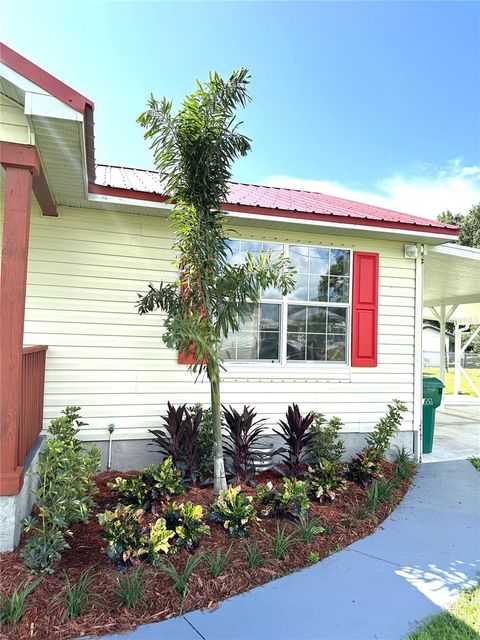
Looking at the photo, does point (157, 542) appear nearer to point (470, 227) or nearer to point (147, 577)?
point (147, 577)

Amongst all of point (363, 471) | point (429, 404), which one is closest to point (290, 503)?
point (363, 471)

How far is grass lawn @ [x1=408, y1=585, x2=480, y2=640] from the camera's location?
238cm

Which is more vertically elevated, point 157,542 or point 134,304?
point 134,304

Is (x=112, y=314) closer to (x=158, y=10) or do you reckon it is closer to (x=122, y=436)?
(x=122, y=436)

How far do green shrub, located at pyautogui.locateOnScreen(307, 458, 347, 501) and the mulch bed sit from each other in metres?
0.17

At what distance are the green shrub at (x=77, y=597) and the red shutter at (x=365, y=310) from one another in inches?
162

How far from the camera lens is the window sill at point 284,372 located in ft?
17.4

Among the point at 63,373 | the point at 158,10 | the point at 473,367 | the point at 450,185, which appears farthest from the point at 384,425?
the point at 450,185

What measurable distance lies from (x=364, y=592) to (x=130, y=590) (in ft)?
5.05

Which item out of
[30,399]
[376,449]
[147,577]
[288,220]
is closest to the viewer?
[147,577]

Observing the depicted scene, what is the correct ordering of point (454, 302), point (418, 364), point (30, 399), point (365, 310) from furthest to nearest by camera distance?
point (454, 302) < point (418, 364) < point (365, 310) < point (30, 399)

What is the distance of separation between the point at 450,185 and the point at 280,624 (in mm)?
30850

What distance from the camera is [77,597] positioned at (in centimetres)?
249

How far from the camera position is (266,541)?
340 centimetres
